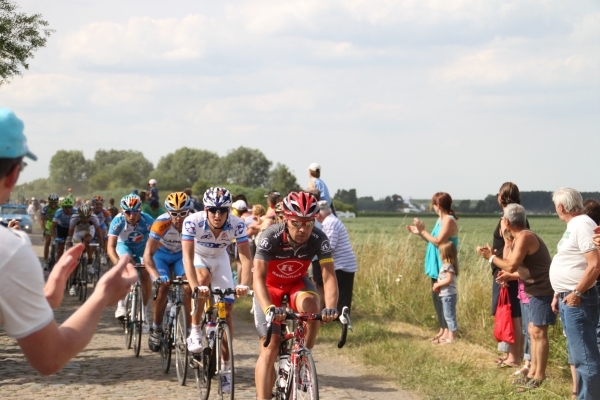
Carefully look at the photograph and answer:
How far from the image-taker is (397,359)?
1104 centimetres

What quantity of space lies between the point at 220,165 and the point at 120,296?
132 metres

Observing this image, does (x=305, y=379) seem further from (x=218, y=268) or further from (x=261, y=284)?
(x=218, y=268)

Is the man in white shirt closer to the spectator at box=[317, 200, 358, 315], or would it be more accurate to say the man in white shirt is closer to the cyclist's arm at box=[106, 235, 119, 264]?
the cyclist's arm at box=[106, 235, 119, 264]

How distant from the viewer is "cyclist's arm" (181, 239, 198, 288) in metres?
A: 8.85

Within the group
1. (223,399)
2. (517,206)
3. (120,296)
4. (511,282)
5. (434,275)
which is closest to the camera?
(120,296)

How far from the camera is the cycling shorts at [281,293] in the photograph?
291 inches

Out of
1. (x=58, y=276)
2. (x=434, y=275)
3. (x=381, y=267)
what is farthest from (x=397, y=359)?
(x=58, y=276)

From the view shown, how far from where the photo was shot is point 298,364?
6.68 m

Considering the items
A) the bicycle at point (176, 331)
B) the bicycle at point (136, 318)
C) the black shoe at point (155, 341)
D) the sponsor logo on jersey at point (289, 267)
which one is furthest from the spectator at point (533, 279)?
the bicycle at point (136, 318)

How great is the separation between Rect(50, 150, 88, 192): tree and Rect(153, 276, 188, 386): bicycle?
144020 millimetres

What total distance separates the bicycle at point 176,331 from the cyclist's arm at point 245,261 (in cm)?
95

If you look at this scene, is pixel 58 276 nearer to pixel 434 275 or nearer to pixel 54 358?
pixel 54 358

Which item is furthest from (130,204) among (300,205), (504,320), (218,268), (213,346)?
(300,205)

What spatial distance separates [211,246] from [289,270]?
2.08 m
